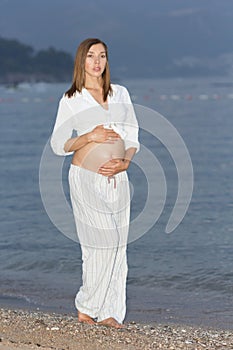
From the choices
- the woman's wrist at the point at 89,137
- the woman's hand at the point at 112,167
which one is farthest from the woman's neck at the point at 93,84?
the woman's hand at the point at 112,167

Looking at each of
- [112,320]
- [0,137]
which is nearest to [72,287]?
[112,320]

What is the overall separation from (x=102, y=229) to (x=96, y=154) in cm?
51

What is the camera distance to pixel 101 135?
590cm

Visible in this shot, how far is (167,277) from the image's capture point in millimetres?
9391

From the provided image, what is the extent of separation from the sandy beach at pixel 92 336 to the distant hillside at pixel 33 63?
17656 centimetres

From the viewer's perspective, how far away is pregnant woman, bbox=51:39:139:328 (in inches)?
233

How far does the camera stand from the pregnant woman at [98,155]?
5.92 m

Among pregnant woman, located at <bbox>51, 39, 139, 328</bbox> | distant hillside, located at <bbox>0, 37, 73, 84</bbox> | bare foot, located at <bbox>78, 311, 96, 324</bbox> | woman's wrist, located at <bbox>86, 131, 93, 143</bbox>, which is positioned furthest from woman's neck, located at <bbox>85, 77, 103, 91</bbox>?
distant hillside, located at <bbox>0, 37, 73, 84</bbox>

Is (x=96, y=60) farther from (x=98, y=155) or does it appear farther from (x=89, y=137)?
(x=98, y=155)

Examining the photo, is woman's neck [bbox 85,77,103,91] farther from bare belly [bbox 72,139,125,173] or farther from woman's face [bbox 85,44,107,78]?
bare belly [bbox 72,139,125,173]

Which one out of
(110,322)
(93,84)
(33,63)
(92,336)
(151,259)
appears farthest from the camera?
(33,63)

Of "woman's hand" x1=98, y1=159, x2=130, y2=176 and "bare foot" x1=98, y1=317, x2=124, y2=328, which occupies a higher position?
"woman's hand" x1=98, y1=159, x2=130, y2=176

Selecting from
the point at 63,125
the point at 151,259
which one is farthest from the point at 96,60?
the point at 151,259

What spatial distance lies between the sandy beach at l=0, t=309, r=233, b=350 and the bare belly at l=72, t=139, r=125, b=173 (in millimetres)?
1123
